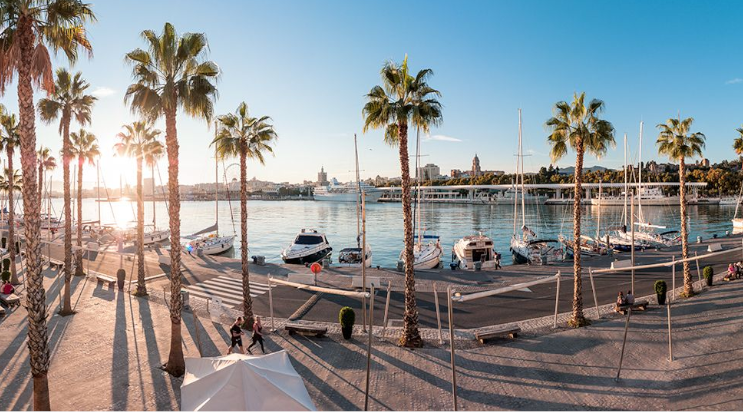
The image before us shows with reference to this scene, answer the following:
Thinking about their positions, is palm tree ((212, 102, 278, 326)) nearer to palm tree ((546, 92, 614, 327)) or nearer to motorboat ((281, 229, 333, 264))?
palm tree ((546, 92, 614, 327))

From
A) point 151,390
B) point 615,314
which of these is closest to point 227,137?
point 151,390

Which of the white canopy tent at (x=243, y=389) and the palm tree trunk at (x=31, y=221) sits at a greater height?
the palm tree trunk at (x=31, y=221)

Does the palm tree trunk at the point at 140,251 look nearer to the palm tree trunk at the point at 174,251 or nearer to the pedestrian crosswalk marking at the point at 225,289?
the pedestrian crosswalk marking at the point at 225,289

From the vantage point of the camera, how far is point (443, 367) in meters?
14.1

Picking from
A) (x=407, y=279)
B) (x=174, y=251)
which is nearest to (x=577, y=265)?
(x=407, y=279)

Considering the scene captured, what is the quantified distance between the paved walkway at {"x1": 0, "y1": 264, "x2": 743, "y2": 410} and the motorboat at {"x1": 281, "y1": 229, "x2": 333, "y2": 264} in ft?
68.6

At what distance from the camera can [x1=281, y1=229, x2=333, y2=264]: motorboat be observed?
40750mm

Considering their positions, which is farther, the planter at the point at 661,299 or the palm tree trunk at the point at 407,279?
the planter at the point at 661,299

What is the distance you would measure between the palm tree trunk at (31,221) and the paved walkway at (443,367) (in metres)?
2.61

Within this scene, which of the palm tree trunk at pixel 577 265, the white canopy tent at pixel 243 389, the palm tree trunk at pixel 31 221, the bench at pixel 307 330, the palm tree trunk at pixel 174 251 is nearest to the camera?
the white canopy tent at pixel 243 389

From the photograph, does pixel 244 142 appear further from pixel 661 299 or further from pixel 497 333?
pixel 661 299

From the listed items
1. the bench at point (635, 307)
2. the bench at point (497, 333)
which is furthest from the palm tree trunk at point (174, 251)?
the bench at point (635, 307)

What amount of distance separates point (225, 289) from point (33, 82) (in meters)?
19.1

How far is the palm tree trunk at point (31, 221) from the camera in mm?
9477
